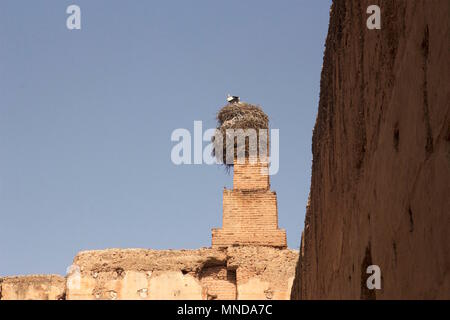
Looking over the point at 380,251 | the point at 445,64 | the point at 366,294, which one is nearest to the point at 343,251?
the point at 366,294

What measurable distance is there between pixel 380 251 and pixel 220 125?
21731mm

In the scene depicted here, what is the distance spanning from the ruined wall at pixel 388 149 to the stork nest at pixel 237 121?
709 inches

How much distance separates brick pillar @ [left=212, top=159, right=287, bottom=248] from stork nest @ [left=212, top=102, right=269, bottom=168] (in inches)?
73.2

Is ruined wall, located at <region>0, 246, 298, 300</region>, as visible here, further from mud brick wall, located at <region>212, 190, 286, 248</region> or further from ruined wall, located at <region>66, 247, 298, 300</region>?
mud brick wall, located at <region>212, 190, 286, 248</region>

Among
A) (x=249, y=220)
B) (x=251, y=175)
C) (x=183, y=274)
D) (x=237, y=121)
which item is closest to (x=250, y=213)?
(x=249, y=220)

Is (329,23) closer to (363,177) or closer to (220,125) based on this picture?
(363,177)

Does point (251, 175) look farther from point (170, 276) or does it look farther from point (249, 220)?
point (170, 276)

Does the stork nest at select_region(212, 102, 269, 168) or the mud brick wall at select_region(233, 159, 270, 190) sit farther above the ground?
the stork nest at select_region(212, 102, 269, 168)

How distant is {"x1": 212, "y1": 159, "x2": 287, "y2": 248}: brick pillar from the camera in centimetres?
2041

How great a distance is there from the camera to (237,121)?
2505 centimetres

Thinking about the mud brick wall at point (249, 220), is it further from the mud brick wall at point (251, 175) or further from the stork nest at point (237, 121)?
the stork nest at point (237, 121)

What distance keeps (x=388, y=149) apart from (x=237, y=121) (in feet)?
70.7

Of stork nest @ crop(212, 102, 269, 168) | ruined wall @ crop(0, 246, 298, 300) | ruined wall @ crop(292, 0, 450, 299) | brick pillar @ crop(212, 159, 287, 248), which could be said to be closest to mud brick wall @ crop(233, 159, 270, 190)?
brick pillar @ crop(212, 159, 287, 248)

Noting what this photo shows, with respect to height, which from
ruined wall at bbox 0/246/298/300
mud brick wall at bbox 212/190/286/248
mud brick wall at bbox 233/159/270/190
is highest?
mud brick wall at bbox 233/159/270/190
